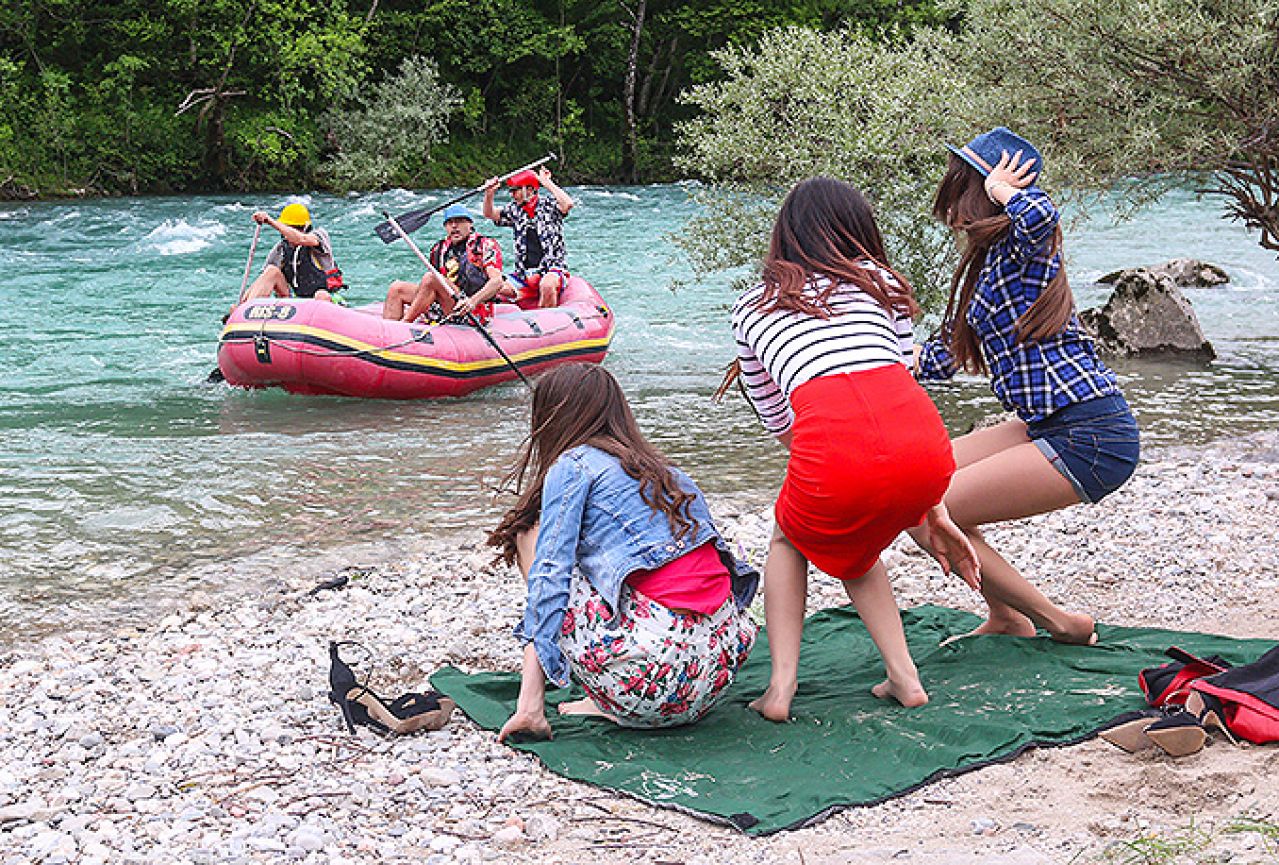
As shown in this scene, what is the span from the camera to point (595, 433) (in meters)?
3.58

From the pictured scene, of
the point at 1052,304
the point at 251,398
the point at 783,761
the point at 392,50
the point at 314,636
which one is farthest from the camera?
the point at 392,50

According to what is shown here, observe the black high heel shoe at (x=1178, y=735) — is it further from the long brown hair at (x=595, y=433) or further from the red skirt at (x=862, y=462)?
the long brown hair at (x=595, y=433)

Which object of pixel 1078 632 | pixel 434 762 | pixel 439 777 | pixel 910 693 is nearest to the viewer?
pixel 439 777

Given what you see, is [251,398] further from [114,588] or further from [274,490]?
[114,588]

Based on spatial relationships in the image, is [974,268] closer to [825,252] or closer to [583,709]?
[825,252]

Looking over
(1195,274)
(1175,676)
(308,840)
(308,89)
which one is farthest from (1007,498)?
(308,89)

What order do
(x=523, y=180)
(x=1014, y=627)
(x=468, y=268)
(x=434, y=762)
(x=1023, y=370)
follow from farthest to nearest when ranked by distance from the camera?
(x=523, y=180) → (x=468, y=268) → (x=1014, y=627) → (x=1023, y=370) → (x=434, y=762)

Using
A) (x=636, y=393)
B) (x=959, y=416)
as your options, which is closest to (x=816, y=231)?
(x=959, y=416)

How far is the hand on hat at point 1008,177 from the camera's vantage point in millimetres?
3787

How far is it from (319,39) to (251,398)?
64.9 ft

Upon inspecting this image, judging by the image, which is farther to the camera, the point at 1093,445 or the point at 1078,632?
the point at 1078,632

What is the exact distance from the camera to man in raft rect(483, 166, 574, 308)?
12.0 m

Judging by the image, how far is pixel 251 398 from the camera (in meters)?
11.1

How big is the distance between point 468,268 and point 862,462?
8303 mm
